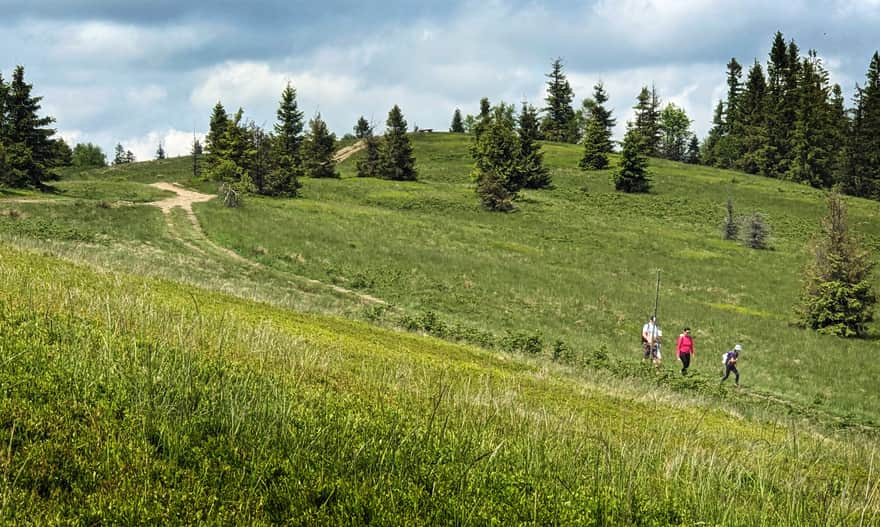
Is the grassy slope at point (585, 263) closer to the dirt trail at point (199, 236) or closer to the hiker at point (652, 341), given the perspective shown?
the hiker at point (652, 341)

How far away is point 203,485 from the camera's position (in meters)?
4.48

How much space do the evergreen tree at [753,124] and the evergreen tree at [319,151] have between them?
78.3 metres

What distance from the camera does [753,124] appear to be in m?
127

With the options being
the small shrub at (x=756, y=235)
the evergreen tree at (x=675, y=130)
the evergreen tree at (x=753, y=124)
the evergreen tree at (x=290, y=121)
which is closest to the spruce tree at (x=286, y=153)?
the evergreen tree at (x=290, y=121)

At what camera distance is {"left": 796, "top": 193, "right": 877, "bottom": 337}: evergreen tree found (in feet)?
133

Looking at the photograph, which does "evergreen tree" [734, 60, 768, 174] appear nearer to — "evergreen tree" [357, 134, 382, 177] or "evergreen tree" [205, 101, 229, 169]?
"evergreen tree" [357, 134, 382, 177]

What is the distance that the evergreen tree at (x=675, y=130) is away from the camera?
178950 millimetres

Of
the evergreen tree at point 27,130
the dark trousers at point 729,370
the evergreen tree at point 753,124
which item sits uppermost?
the evergreen tree at point 753,124

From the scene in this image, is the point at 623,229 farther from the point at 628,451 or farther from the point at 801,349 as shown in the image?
the point at 628,451

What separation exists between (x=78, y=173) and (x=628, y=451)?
13254cm

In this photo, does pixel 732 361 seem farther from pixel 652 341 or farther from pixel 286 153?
pixel 286 153

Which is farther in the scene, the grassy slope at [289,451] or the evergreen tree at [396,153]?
the evergreen tree at [396,153]

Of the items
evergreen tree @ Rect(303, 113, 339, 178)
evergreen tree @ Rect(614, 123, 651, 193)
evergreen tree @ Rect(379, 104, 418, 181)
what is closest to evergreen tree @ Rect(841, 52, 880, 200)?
evergreen tree @ Rect(614, 123, 651, 193)

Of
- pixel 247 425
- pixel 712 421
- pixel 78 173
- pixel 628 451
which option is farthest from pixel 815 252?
pixel 78 173
